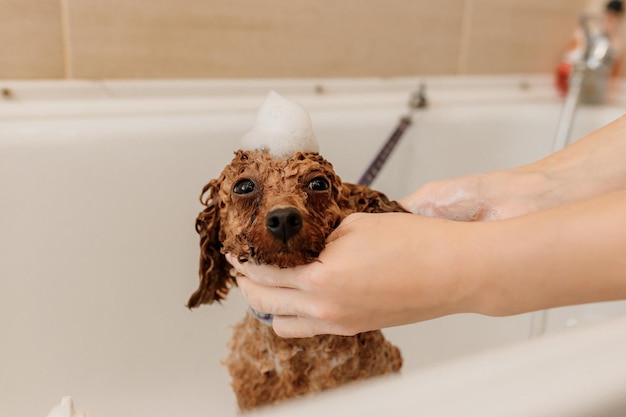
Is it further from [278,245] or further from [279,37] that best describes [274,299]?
[279,37]

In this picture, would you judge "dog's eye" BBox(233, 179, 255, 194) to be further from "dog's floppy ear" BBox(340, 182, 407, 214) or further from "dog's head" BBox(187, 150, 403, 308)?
"dog's floppy ear" BBox(340, 182, 407, 214)

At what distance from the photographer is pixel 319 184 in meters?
0.73

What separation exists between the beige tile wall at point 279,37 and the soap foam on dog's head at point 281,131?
0.57 m

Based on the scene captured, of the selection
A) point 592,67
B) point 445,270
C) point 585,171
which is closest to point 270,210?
→ point 445,270

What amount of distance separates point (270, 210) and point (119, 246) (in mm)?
687

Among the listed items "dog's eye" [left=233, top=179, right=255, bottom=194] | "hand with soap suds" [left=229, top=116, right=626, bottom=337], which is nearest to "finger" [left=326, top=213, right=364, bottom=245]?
"hand with soap suds" [left=229, top=116, right=626, bottom=337]

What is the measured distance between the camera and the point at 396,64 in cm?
168

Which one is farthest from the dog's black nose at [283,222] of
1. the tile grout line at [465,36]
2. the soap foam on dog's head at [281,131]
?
the tile grout line at [465,36]

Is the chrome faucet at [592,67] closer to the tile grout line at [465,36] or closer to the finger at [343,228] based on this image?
the tile grout line at [465,36]

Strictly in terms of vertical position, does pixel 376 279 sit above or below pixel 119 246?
below

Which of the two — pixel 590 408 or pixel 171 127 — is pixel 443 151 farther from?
pixel 590 408

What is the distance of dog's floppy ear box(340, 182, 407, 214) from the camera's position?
82 cm

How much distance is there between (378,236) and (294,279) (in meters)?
0.10

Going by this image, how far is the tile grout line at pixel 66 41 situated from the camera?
1253 millimetres
